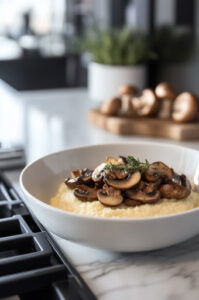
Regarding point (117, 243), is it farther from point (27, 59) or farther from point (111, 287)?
point (27, 59)

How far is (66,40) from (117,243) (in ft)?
14.5

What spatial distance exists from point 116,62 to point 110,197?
120 centimetres

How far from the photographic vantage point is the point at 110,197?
2.40ft

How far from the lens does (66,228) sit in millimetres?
685

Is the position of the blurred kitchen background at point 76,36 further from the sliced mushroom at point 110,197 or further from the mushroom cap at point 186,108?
the sliced mushroom at point 110,197

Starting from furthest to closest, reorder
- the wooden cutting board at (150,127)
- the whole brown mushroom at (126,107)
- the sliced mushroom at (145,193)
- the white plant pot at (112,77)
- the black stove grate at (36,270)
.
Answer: the white plant pot at (112,77), the whole brown mushroom at (126,107), the wooden cutting board at (150,127), the sliced mushroom at (145,193), the black stove grate at (36,270)

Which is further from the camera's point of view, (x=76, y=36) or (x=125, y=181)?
(x=76, y=36)

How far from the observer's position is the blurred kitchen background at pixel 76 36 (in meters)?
1.92

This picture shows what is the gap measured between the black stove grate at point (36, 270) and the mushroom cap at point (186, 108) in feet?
2.50

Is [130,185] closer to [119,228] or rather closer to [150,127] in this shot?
[119,228]

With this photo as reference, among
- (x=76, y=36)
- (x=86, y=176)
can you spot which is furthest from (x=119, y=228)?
(x=76, y=36)

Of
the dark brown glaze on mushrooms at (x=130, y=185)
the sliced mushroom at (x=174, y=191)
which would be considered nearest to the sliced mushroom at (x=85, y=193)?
the dark brown glaze on mushrooms at (x=130, y=185)

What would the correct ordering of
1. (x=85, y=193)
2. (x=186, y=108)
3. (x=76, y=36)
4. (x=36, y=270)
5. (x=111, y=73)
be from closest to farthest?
(x=36, y=270) < (x=85, y=193) < (x=186, y=108) < (x=111, y=73) < (x=76, y=36)

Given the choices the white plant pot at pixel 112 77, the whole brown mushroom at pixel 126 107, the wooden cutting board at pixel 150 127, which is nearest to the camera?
the wooden cutting board at pixel 150 127
